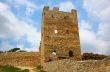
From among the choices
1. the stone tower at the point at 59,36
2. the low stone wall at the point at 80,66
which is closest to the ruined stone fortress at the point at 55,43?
the stone tower at the point at 59,36

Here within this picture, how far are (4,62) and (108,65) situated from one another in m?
22.4

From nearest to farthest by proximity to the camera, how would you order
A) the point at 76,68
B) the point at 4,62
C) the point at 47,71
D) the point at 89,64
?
the point at 89,64 < the point at 76,68 < the point at 47,71 < the point at 4,62

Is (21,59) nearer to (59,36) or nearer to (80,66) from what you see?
(59,36)

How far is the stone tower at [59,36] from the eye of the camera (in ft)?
111

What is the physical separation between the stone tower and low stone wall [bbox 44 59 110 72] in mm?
6439

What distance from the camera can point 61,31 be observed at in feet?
114

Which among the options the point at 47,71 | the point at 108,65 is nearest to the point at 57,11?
the point at 47,71

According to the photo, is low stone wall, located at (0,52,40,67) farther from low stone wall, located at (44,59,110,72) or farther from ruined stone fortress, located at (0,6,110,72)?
low stone wall, located at (44,59,110,72)

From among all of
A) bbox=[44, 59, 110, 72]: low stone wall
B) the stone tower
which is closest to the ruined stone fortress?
the stone tower

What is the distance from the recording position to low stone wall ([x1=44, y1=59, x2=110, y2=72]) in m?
16.0

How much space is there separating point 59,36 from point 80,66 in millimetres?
15741

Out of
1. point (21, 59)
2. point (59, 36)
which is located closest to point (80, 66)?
point (59, 36)

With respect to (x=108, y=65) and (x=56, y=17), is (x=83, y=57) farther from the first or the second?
(x=108, y=65)

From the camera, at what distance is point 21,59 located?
3556cm
